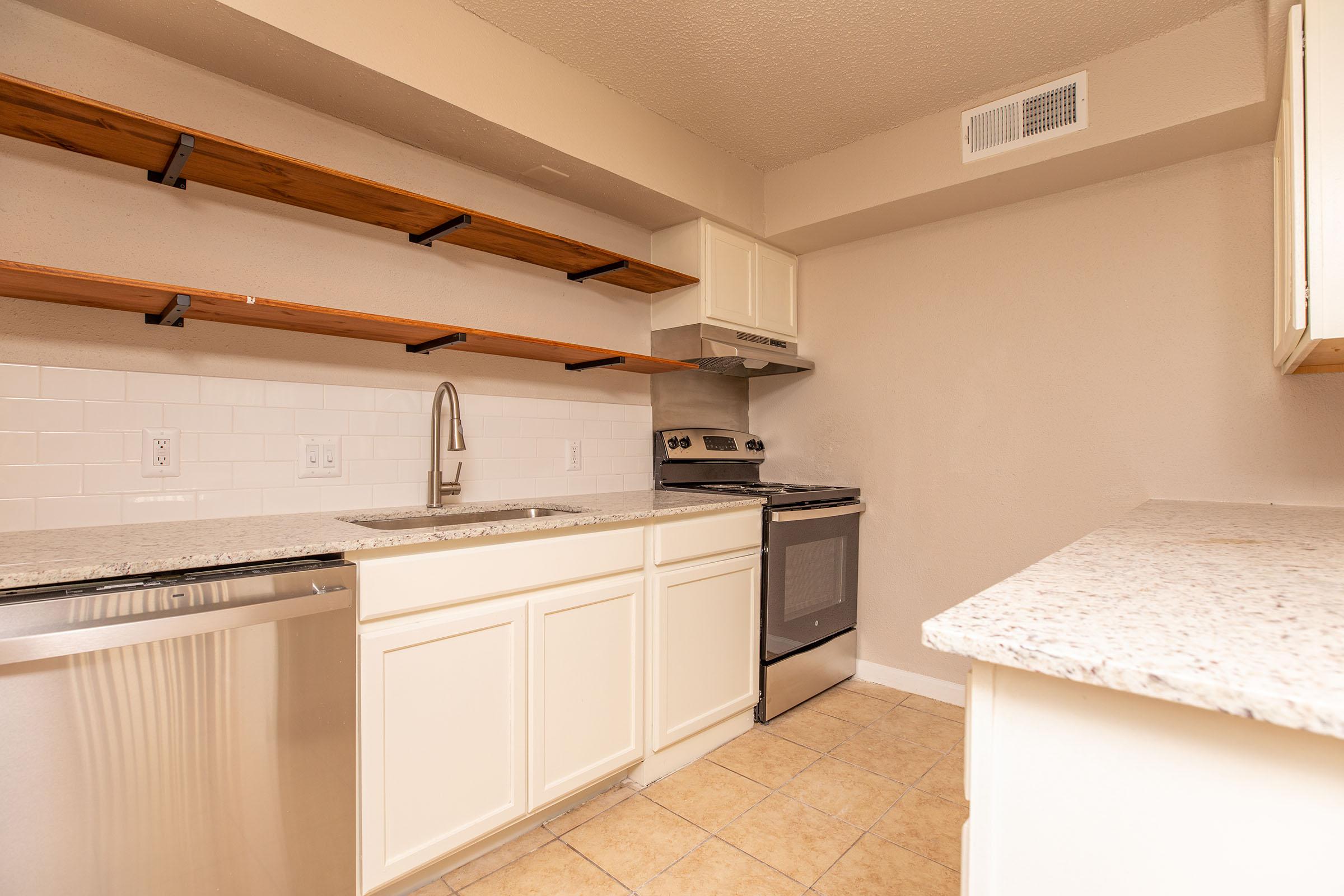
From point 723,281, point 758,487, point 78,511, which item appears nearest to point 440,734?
point 78,511

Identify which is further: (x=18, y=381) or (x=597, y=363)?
(x=597, y=363)

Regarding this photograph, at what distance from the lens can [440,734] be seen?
62.3 inches

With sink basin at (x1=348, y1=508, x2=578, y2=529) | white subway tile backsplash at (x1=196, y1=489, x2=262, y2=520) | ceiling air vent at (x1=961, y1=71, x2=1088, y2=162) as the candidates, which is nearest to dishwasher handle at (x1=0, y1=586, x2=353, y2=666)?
sink basin at (x1=348, y1=508, x2=578, y2=529)

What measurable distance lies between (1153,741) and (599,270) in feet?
7.52

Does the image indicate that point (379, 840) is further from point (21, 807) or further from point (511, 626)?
point (21, 807)

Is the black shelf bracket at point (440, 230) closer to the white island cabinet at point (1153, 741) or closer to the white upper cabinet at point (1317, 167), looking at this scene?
the white island cabinet at point (1153, 741)

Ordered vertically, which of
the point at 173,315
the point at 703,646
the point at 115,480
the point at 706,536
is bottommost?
the point at 703,646

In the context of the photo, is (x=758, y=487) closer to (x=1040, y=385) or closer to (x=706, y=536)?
(x=706, y=536)

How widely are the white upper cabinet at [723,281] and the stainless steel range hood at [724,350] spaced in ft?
0.13

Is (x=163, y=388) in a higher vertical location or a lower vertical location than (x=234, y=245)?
lower

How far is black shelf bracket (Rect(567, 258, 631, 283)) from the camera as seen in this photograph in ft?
8.18

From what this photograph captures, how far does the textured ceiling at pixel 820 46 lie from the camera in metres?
1.96

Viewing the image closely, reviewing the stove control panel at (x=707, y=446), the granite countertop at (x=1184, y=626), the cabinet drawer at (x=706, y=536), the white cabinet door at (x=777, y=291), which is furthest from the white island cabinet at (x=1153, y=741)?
the white cabinet door at (x=777, y=291)

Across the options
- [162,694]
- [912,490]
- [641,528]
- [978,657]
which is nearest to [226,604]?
[162,694]
